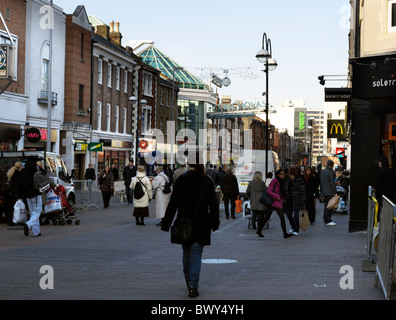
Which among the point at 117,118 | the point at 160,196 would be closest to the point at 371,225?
the point at 160,196

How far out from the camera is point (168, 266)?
38.9 ft

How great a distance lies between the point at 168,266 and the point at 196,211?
3.03 metres

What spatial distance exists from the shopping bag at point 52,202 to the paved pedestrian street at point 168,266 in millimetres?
1045

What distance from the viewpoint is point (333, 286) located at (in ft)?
31.8

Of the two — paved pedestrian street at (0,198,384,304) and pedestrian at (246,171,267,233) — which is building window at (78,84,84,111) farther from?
pedestrian at (246,171,267,233)

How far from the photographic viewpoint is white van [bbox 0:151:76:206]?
74.0ft

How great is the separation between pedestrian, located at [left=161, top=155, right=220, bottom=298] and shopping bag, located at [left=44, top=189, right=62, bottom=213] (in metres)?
11.5

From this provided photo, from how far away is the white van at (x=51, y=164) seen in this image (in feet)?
74.0

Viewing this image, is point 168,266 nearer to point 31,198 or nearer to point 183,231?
point 183,231

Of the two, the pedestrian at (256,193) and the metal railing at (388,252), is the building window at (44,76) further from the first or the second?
the metal railing at (388,252)

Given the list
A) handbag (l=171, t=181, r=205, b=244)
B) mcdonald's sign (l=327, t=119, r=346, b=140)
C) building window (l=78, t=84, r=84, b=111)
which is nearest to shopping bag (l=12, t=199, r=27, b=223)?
handbag (l=171, t=181, r=205, b=244)

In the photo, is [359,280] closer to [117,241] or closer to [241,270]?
A: [241,270]

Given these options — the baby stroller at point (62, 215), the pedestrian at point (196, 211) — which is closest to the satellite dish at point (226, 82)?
the baby stroller at point (62, 215)
